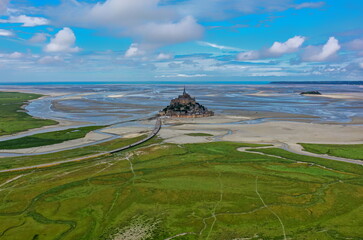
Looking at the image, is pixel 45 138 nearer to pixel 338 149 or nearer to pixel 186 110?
pixel 186 110

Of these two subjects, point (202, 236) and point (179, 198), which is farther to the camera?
point (179, 198)

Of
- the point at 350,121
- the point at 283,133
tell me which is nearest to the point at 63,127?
the point at 283,133

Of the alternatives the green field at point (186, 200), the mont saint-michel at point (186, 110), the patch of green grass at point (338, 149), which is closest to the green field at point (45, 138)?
the green field at point (186, 200)

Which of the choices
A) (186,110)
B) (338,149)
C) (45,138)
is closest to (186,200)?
(338,149)

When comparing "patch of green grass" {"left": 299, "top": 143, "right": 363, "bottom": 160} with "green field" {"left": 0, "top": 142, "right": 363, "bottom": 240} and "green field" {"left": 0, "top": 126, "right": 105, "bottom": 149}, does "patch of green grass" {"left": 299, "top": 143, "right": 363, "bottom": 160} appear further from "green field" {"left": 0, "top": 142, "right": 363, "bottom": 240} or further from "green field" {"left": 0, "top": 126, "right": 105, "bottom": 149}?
"green field" {"left": 0, "top": 126, "right": 105, "bottom": 149}

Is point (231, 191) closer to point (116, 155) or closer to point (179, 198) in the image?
point (179, 198)

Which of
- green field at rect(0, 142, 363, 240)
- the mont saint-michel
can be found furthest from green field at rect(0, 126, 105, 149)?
the mont saint-michel

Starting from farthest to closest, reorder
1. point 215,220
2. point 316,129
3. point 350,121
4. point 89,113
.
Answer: point 89,113 → point 350,121 → point 316,129 → point 215,220
